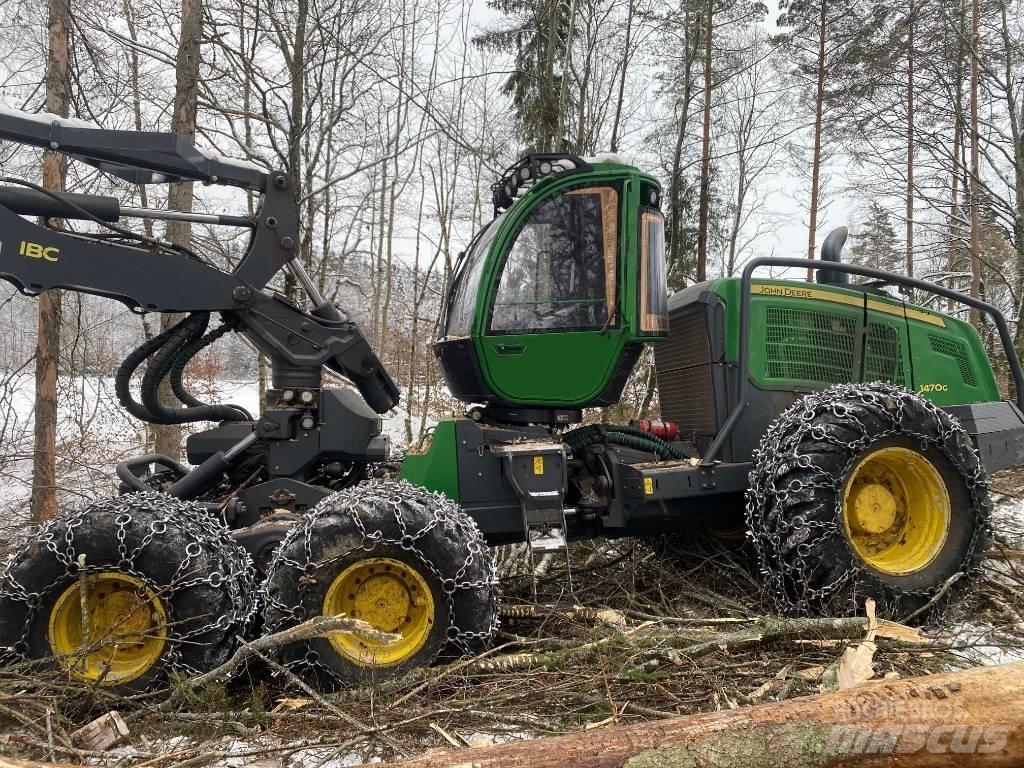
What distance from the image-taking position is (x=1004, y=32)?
14.1 m

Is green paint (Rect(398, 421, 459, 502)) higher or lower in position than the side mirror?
lower

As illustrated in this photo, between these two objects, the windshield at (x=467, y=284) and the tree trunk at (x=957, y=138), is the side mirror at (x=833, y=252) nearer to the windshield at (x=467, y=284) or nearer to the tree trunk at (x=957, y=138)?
the windshield at (x=467, y=284)

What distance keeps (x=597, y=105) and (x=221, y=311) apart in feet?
41.8

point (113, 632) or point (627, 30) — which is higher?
point (627, 30)

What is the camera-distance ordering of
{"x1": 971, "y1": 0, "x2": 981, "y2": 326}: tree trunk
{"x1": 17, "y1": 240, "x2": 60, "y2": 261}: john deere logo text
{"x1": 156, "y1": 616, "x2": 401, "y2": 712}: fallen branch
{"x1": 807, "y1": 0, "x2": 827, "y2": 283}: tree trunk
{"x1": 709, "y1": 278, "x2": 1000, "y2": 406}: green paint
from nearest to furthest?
{"x1": 156, "y1": 616, "x2": 401, "y2": 712}: fallen branch, {"x1": 17, "y1": 240, "x2": 60, "y2": 261}: john deere logo text, {"x1": 709, "y1": 278, "x2": 1000, "y2": 406}: green paint, {"x1": 971, "y1": 0, "x2": 981, "y2": 326}: tree trunk, {"x1": 807, "y1": 0, "x2": 827, "y2": 283}: tree trunk

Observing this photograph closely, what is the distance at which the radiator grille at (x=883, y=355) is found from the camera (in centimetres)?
473

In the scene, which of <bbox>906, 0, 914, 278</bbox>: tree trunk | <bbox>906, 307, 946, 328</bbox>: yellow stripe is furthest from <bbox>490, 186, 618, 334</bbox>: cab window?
<bbox>906, 0, 914, 278</bbox>: tree trunk

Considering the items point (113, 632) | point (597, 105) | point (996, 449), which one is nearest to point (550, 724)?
point (113, 632)

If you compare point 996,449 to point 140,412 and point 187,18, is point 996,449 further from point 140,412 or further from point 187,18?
point 187,18

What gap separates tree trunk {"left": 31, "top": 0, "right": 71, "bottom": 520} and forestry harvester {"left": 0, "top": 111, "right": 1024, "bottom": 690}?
130 inches

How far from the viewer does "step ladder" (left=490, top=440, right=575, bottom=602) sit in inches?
157

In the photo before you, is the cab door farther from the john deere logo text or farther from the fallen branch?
the john deere logo text

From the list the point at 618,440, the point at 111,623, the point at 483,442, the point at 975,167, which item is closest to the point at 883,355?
the point at 618,440

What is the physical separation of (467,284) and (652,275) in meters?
1.12
